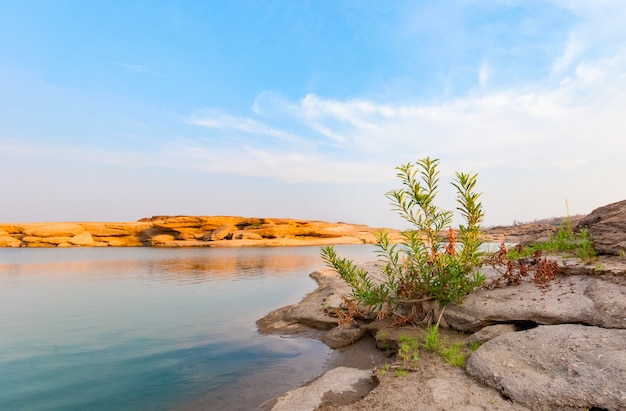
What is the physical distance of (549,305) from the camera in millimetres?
6477

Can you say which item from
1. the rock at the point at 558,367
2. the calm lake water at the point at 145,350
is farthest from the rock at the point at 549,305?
the calm lake water at the point at 145,350

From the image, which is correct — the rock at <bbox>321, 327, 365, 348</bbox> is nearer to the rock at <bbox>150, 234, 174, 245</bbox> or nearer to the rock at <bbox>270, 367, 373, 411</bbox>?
the rock at <bbox>270, 367, 373, 411</bbox>

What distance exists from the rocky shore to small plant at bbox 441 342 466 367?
0.12m

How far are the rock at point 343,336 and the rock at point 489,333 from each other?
9.13 feet

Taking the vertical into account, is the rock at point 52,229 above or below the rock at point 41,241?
above

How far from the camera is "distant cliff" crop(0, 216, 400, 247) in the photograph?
207 feet

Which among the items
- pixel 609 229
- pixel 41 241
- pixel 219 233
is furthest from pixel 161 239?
pixel 609 229

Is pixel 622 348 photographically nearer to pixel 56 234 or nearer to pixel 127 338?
pixel 127 338

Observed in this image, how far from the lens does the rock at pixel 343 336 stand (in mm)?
8625

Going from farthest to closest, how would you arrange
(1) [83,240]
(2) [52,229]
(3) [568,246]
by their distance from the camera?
(1) [83,240], (2) [52,229], (3) [568,246]

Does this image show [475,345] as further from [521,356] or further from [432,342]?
[521,356]

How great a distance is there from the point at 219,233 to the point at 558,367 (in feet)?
212

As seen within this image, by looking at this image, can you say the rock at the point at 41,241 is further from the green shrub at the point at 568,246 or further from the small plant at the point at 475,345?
the small plant at the point at 475,345

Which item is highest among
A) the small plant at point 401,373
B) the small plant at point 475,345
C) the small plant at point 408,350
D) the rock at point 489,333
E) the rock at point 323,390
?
the rock at point 489,333
